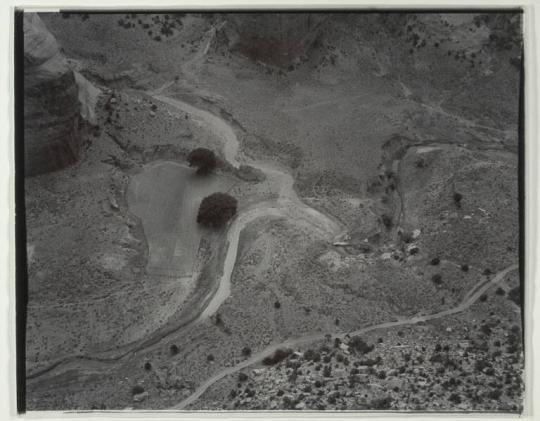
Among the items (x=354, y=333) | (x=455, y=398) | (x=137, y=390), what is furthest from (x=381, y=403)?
(x=137, y=390)

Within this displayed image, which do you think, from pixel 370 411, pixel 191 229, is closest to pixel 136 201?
pixel 191 229

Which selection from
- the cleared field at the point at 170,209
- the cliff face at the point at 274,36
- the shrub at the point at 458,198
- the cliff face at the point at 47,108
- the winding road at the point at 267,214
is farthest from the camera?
the cliff face at the point at 274,36

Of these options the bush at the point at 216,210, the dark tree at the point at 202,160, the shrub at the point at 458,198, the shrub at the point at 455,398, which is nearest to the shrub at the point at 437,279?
the shrub at the point at 458,198

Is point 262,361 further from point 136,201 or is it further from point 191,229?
point 136,201

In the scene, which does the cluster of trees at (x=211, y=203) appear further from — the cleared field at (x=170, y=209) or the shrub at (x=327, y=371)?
the shrub at (x=327, y=371)

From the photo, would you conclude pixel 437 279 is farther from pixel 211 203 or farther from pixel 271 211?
pixel 211 203

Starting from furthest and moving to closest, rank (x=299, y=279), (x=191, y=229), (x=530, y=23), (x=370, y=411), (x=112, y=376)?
(x=191, y=229) < (x=299, y=279) < (x=112, y=376) < (x=370, y=411) < (x=530, y=23)
